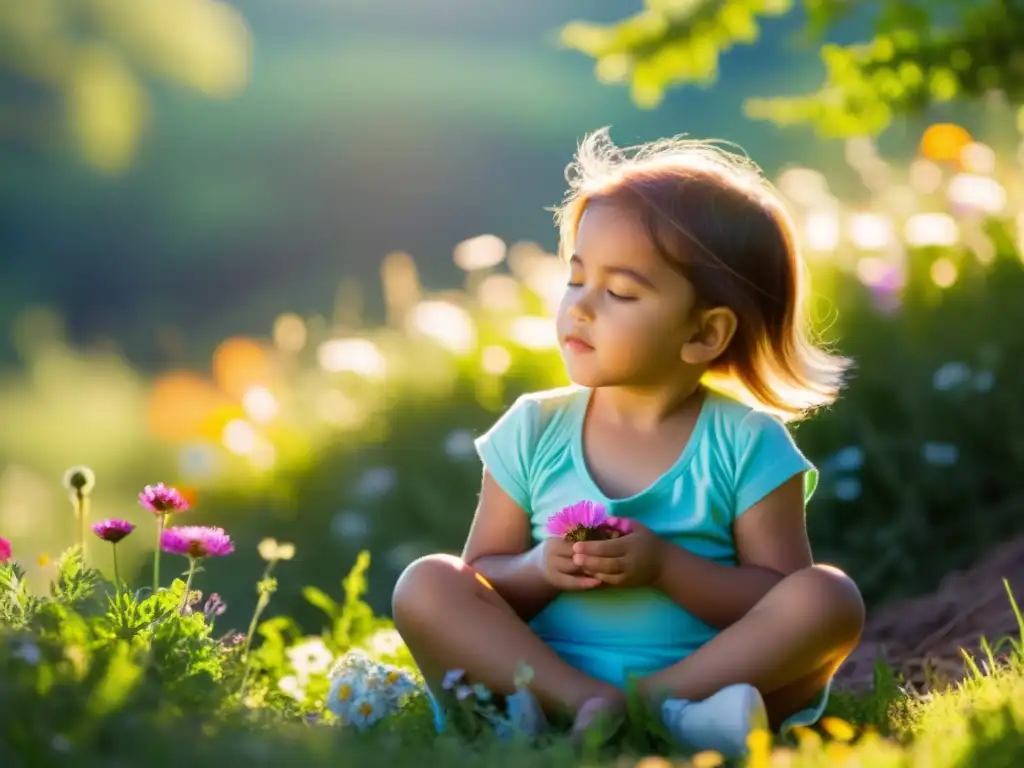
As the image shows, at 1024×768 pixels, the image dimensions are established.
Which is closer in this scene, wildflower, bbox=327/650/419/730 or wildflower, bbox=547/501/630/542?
wildflower, bbox=547/501/630/542

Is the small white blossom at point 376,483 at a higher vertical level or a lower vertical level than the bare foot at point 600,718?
lower

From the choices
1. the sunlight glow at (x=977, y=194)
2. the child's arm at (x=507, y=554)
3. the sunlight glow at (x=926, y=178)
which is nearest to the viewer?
the child's arm at (x=507, y=554)

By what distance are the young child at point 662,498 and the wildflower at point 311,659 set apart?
2.81 ft

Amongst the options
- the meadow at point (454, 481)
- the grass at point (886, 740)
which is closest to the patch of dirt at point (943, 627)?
the meadow at point (454, 481)

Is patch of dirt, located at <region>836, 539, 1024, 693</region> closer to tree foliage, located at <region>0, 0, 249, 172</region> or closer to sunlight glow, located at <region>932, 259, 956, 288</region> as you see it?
sunlight glow, located at <region>932, 259, 956, 288</region>

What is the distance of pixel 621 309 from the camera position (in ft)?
9.16

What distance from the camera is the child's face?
2.79m

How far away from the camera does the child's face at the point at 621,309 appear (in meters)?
2.79

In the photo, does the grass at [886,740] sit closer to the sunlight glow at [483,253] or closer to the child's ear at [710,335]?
the child's ear at [710,335]

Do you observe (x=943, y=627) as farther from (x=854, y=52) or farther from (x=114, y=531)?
(x=114, y=531)

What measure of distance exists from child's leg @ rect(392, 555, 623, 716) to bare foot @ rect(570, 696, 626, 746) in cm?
2

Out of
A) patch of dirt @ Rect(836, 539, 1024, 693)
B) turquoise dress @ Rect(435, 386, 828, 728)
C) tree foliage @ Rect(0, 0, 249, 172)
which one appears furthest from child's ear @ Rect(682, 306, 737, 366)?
tree foliage @ Rect(0, 0, 249, 172)

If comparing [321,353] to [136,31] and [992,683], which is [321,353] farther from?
[992,683]

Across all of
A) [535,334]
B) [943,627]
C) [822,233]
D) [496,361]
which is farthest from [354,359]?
[943,627]
